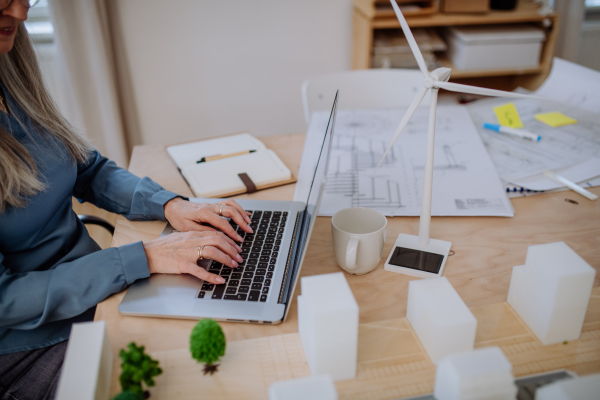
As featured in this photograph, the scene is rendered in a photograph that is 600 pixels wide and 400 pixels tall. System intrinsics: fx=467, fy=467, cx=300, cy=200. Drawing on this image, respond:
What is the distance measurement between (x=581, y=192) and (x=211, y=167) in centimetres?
88

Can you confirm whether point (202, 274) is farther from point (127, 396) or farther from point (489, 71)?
point (489, 71)

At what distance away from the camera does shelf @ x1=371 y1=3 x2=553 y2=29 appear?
2.07 m

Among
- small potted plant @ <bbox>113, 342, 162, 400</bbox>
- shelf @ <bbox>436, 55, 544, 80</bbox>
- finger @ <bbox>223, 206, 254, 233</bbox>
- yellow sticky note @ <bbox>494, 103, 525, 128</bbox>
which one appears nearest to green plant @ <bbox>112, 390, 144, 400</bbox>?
small potted plant @ <bbox>113, 342, 162, 400</bbox>

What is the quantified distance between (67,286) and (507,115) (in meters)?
1.23

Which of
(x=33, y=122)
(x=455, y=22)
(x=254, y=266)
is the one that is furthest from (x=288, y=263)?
(x=455, y=22)

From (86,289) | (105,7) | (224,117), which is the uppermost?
(105,7)

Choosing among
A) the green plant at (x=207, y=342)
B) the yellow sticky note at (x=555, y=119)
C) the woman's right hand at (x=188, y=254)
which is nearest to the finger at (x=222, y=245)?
the woman's right hand at (x=188, y=254)

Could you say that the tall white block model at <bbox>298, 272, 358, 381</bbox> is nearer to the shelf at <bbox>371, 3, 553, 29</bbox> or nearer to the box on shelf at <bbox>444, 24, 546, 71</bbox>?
the shelf at <bbox>371, 3, 553, 29</bbox>

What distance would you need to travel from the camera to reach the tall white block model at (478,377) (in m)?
0.51

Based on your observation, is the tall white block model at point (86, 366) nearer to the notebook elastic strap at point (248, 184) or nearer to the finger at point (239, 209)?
the finger at point (239, 209)

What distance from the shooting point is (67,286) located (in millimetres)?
776

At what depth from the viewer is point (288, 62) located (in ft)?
8.26

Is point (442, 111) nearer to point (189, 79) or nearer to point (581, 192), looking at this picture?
point (581, 192)

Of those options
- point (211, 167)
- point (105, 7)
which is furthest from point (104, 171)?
point (105, 7)
